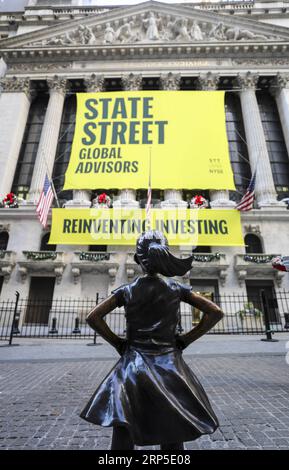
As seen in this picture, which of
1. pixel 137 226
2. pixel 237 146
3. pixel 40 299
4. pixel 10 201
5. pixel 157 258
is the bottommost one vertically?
pixel 157 258

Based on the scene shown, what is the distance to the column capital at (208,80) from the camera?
71.2 feet

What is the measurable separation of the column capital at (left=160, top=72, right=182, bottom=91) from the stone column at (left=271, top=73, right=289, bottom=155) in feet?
27.0

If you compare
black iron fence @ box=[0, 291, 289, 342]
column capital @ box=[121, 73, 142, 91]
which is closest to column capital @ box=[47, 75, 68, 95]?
column capital @ box=[121, 73, 142, 91]

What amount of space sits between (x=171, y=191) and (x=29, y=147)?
507 inches

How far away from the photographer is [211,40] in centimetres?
2231

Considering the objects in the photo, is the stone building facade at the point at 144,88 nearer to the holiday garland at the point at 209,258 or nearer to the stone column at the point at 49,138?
the stone column at the point at 49,138

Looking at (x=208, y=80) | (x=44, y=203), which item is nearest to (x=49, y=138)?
(x=44, y=203)

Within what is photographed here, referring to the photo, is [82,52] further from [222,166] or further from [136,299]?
[136,299]

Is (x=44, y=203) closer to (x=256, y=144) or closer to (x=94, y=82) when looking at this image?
(x=94, y=82)

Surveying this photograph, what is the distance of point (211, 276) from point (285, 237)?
18.4 feet

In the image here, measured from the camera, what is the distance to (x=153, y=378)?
1450 millimetres

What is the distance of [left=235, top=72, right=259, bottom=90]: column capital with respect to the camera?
21.7 meters

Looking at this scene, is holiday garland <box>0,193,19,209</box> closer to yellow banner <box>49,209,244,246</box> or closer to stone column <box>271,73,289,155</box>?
yellow banner <box>49,209,244,246</box>
